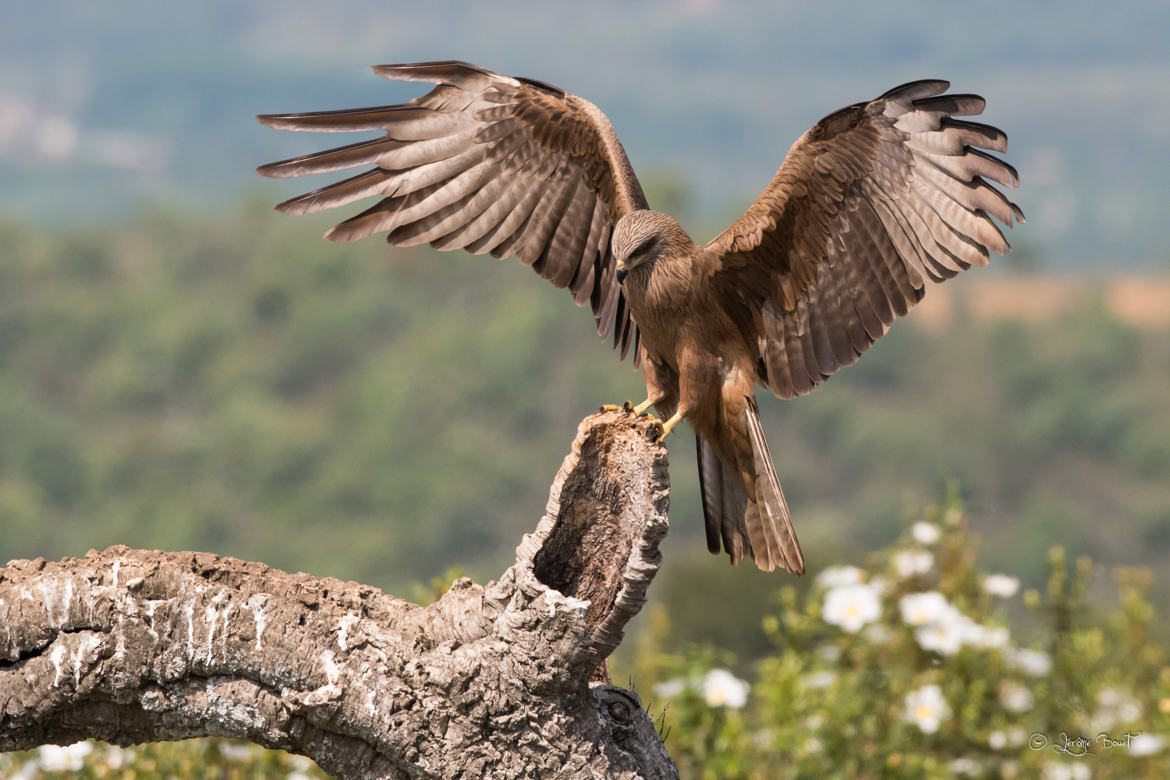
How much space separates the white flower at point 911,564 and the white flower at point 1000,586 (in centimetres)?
37

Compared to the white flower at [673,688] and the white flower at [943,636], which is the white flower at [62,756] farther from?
the white flower at [943,636]

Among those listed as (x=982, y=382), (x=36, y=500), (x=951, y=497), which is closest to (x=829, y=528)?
(x=982, y=382)

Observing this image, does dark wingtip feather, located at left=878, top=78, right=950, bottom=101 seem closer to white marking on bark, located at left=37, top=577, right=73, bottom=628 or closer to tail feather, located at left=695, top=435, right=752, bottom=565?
tail feather, located at left=695, top=435, right=752, bottom=565

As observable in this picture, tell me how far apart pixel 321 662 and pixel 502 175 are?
2614 mm

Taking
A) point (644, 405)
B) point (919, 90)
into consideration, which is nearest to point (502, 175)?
point (644, 405)

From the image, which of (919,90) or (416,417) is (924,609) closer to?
(919,90)

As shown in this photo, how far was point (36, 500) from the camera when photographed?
84438 millimetres

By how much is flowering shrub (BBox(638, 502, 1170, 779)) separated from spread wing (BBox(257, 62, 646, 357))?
1.77 m

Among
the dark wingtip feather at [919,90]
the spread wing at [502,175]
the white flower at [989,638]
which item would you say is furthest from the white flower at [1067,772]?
the dark wingtip feather at [919,90]

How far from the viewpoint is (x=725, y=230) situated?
5.13m

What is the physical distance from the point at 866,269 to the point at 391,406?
91.0 meters

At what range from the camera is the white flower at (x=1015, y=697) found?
6.17m

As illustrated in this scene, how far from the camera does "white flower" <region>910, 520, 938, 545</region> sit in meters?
6.51

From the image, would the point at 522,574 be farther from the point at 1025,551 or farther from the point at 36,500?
the point at 36,500
